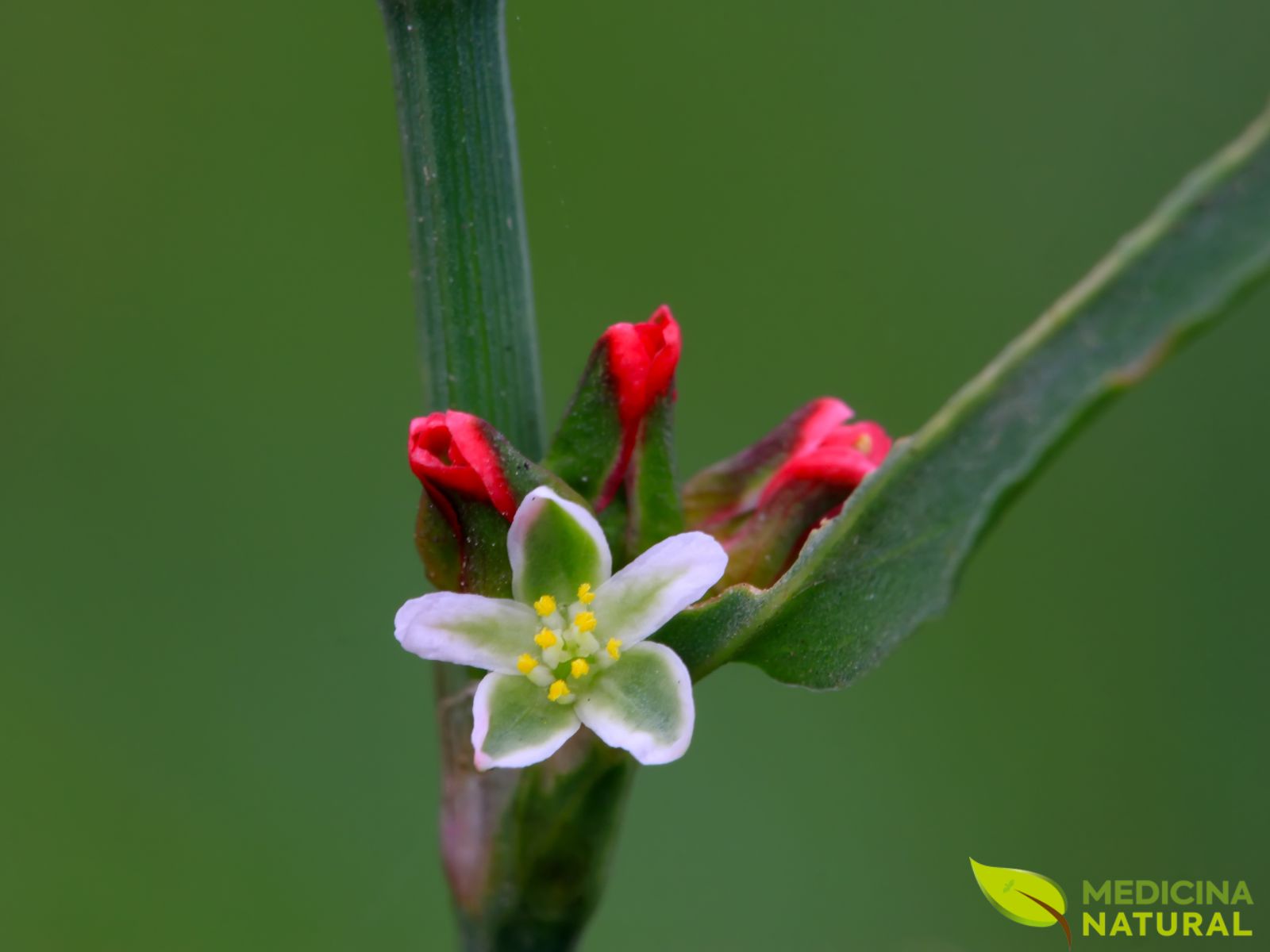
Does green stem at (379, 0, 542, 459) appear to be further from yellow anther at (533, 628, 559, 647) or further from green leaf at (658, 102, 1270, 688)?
green leaf at (658, 102, 1270, 688)

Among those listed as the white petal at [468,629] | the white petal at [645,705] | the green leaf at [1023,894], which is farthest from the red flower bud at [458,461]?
the green leaf at [1023,894]

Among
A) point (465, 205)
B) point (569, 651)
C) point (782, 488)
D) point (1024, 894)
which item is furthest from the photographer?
point (1024, 894)

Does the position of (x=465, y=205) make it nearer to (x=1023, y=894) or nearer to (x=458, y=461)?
(x=458, y=461)

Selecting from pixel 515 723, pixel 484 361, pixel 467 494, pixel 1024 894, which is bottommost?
pixel 1024 894

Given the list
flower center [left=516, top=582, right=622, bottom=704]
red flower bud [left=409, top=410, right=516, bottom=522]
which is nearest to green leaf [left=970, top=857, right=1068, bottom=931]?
flower center [left=516, top=582, right=622, bottom=704]

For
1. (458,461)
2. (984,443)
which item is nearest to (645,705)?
(458,461)

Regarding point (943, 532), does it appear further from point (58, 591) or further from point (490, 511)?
point (58, 591)
